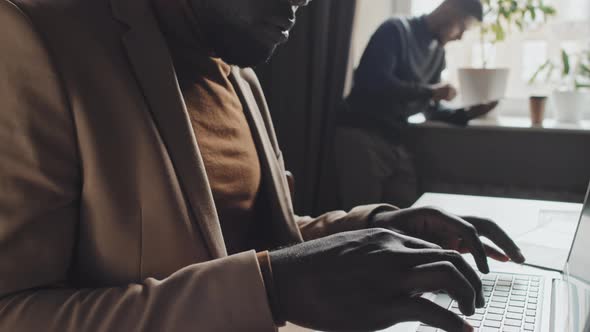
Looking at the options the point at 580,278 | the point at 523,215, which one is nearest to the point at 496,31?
the point at 523,215

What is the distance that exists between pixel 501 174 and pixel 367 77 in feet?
2.49

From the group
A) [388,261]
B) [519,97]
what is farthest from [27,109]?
[519,97]

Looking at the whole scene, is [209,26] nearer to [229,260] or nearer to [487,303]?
[229,260]

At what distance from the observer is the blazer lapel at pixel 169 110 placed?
0.76 meters

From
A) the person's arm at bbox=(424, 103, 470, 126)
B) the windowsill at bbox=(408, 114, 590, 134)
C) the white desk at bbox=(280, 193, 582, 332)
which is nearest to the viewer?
the white desk at bbox=(280, 193, 582, 332)

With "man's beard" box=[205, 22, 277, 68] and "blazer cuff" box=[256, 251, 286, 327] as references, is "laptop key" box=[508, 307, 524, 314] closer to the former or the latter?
"blazer cuff" box=[256, 251, 286, 327]

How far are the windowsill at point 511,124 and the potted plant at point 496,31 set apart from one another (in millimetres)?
117

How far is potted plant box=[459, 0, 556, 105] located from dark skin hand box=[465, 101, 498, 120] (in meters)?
0.12

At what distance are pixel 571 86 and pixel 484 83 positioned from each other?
0.40 m

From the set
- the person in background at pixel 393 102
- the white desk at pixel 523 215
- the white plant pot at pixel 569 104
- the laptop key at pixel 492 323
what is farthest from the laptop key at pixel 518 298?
the white plant pot at pixel 569 104

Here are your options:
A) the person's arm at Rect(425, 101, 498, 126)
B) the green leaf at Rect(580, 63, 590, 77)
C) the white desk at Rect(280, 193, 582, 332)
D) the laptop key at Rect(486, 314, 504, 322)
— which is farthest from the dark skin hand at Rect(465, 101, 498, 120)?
the laptop key at Rect(486, 314, 504, 322)

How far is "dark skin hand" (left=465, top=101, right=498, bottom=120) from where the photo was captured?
2514 millimetres

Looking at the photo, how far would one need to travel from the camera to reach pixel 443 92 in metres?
2.50

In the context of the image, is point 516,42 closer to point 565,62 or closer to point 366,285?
point 565,62
